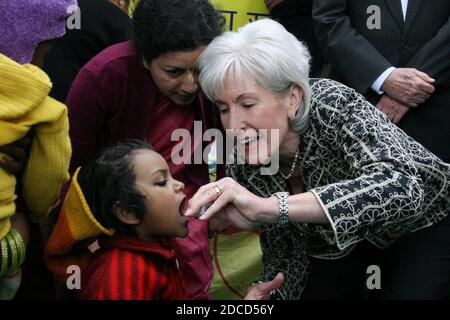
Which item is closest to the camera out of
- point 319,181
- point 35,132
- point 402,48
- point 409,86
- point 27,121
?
point 27,121

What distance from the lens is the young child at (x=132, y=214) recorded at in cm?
250

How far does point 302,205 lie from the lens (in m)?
2.36

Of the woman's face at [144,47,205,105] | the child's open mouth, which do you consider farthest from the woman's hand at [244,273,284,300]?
the woman's face at [144,47,205,105]

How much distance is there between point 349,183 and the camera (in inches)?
94.4

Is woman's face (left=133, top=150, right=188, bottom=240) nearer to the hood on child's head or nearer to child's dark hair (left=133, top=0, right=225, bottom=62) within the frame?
child's dark hair (left=133, top=0, right=225, bottom=62)

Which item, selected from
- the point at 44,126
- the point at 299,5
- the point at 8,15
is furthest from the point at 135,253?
the point at 299,5

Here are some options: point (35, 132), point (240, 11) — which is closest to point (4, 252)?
point (35, 132)

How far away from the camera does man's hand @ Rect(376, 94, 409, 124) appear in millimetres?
3297

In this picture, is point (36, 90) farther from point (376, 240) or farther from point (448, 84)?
point (448, 84)

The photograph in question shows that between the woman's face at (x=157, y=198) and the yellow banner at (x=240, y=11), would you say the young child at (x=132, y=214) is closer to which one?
the woman's face at (x=157, y=198)

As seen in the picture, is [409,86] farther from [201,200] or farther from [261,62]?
[201,200]

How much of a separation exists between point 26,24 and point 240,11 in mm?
1744
